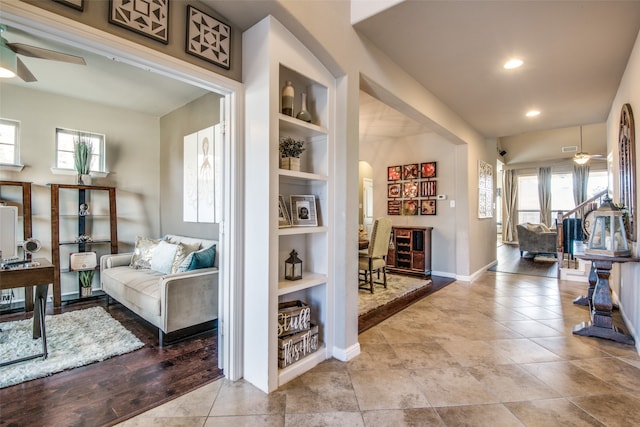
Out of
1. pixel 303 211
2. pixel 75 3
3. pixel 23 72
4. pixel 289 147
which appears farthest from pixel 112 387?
pixel 23 72

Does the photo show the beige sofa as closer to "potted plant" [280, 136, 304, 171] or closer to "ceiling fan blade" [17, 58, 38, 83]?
"potted plant" [280, 136, 304, 171]

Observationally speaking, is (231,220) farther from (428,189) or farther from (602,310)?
(428,189)

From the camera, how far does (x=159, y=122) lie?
447 cm

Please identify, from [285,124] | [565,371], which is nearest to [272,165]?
[285,124]

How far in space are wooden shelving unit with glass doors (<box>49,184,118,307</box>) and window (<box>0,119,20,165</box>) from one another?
1.52 ft

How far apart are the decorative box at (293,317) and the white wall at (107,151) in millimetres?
3137

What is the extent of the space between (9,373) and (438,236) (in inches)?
211

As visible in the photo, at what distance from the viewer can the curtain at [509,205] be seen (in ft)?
32.7

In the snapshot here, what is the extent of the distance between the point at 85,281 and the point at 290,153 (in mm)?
3436

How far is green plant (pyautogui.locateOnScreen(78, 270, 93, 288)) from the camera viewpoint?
3.73 meters

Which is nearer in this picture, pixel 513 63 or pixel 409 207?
pixel 513 63

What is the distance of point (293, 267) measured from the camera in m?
2.18

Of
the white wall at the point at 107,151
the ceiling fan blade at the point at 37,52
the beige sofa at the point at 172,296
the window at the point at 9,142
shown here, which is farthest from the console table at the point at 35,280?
the window at the point at 9,142

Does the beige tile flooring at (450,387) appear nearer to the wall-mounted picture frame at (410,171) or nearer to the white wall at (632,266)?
the white wall at (632,266)
